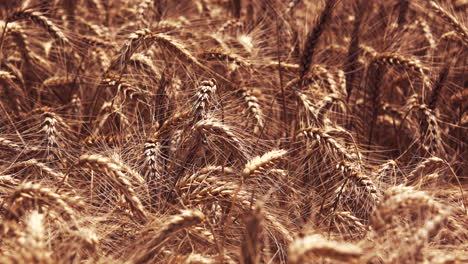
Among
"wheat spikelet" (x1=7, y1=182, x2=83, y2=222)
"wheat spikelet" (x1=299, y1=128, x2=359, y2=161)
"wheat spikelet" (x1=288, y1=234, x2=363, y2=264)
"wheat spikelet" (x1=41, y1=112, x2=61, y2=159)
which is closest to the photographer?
"wheat spikelet" (x1=288, y1=234, x2=363, y2=264)

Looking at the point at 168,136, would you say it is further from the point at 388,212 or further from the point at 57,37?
the point at 388,212

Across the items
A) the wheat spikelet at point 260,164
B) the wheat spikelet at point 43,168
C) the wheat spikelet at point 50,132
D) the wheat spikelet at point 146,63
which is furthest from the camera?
the wheat spikelet at point 146,63

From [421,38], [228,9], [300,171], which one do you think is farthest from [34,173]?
[421,38]

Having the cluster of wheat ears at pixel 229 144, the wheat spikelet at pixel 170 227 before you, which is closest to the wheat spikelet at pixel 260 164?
the cluster of wheat ears at pixel 229 144

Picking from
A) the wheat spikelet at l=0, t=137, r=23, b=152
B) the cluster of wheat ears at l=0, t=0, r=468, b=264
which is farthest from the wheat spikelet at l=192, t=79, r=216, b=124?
the wheat spikelet at l=0, t=137, r=23, b=152

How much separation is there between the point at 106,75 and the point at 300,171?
47.0 inches

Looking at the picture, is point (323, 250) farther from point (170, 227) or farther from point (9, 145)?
point (9, 145)

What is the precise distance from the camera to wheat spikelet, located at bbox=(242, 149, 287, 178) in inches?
86.7

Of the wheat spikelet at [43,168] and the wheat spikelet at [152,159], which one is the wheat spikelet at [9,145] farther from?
the wheat spikelet at [152,159]

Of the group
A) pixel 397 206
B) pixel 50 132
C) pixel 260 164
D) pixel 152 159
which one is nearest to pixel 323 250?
pixel 397 206

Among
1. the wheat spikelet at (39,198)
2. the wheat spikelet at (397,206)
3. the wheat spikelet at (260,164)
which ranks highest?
the wheat spikelet at (397,206)

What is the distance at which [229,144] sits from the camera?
2.54 meters

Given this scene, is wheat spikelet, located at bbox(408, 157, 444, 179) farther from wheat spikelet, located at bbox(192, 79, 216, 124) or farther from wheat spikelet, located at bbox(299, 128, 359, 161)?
wheat spikelet, located at bbox(192, 79, 216, 124)

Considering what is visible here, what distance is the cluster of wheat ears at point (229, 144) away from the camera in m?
1.98
